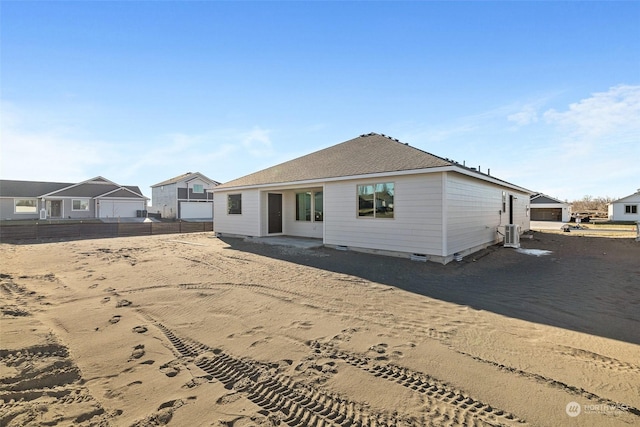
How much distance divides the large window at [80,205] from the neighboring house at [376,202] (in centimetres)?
2759

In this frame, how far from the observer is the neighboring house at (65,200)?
31906 millimetres

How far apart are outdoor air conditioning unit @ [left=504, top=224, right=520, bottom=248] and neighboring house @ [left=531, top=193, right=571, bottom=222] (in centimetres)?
3343

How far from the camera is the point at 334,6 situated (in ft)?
31.7

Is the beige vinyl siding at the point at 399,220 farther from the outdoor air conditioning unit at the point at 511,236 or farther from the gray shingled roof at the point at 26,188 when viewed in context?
the gray shingled roof at the point at 26,188

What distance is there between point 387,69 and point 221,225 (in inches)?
454

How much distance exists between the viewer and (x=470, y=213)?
10.8 meters

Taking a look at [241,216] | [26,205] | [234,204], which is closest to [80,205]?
[26,205]

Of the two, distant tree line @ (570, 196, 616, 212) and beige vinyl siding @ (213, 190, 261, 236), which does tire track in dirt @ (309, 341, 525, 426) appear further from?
distant tree line @ (570, 196, 616, 212)

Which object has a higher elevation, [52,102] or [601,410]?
[52,102]

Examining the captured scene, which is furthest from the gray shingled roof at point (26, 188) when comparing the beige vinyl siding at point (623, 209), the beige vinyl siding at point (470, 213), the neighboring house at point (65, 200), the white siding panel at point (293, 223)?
the beige vinyl siding at point (623, 209)

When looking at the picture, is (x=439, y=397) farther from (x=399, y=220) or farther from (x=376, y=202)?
(x=376, y=202)

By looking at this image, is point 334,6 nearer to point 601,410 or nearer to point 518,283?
point 518,283

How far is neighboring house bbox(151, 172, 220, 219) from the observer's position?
116 feet

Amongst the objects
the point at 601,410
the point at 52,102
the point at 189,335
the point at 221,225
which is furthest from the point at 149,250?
Answer: the point at 601,410
